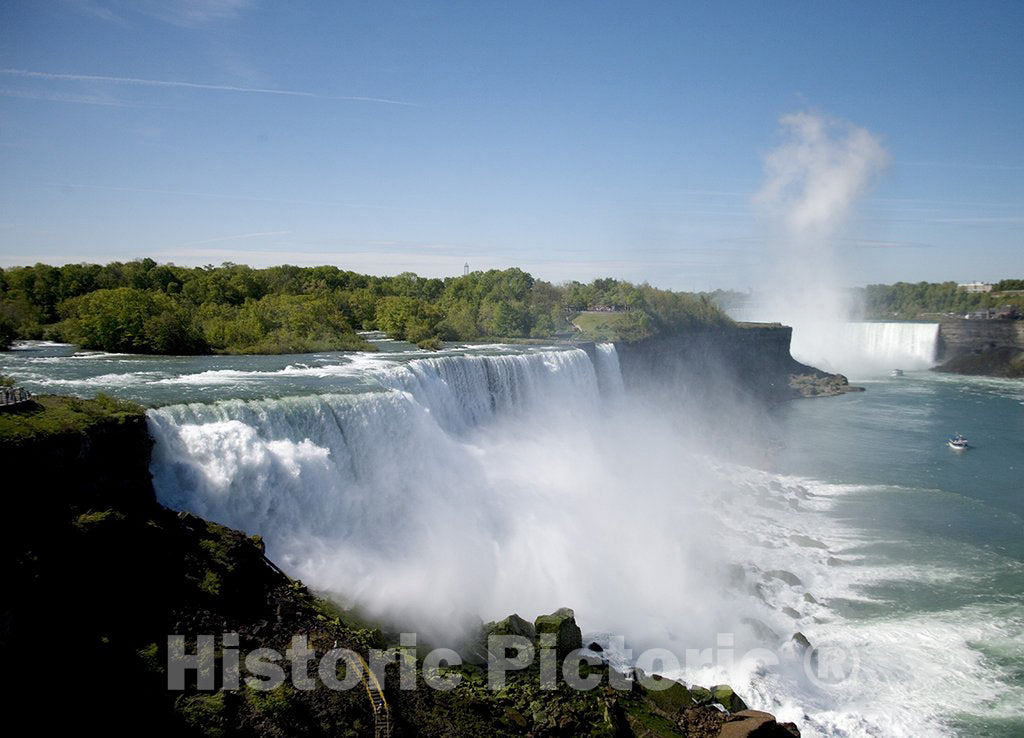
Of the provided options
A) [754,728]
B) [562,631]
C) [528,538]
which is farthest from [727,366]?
[754,728]

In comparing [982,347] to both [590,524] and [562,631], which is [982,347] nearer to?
[590,524]

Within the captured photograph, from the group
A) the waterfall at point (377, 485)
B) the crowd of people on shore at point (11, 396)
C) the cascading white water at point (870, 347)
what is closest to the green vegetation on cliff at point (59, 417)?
the crowd of people on shore at point (11, 396)

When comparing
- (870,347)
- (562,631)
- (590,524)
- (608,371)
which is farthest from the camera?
(870,347)

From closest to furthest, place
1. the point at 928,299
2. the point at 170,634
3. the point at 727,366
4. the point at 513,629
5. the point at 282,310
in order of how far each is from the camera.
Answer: the point at 170,634
the point at 513,629
the point at 282,310
the point at 727,366
the point at 928,299

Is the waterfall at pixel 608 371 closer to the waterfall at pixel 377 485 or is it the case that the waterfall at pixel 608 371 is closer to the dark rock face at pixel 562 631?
the waterfall at pixel 377 485

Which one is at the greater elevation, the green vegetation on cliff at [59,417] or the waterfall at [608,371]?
the green vegetation on cliff at [59,417]
